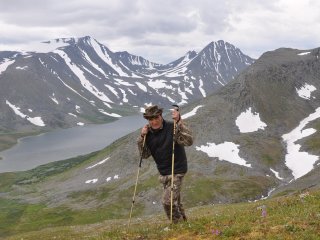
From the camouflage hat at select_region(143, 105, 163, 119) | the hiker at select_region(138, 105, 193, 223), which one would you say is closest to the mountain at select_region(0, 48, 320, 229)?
the hiker at select_region(138, 105, 193, 223)

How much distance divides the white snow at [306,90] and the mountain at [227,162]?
38cm

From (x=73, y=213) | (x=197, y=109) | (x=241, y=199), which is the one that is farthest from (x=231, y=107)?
(x=73, y=213)

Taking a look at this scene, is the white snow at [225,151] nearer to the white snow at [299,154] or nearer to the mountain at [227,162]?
the mountain at [227,162]

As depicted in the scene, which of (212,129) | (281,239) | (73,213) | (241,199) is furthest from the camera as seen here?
Answer: (212,129)

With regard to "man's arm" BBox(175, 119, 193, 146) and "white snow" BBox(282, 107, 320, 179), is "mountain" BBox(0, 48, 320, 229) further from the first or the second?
"man's arm" BBox(175, 119, 193, 146)

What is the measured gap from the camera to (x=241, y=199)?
368 feet

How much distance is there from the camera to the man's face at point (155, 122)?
56.9 ft

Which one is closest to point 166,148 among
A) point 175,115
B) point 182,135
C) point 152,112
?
point 182,135

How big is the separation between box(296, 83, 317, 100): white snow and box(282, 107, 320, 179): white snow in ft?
45.9

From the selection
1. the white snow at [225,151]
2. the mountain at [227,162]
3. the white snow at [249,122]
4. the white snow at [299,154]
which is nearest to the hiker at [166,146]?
the mountain at [227,162]

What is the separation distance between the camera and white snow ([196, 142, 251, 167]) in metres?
135

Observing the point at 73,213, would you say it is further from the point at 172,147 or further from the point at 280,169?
the point at 172,147

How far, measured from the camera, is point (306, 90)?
618 feet

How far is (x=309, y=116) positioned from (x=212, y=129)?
43980mm
